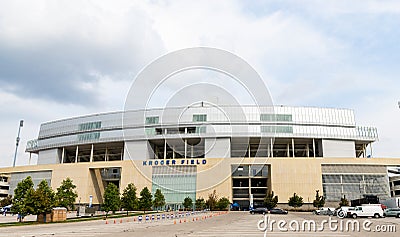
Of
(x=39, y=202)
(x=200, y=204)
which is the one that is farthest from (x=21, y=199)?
(x=200, y=204)

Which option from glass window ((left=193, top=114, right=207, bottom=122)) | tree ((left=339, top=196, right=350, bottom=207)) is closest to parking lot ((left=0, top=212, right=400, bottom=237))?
tree ((left=339, top=196, right=350, bottom=207))

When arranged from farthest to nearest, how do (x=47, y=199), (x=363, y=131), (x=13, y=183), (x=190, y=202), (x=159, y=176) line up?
(x=13, y=183)
(x=363, y=131)
(x=159, y=176)
(x=190, y=202)
(x=47, y=199)

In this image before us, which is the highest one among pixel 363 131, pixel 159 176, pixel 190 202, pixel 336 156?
pixel 363 131

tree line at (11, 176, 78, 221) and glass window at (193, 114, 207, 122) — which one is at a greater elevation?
Answer: glass window at (193, 114, 207, 122)

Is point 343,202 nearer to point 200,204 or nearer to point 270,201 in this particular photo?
point 270,201

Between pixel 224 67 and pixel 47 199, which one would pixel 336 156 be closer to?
pixel 224 67

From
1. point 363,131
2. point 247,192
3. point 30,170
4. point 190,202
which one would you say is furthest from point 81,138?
point 363,131

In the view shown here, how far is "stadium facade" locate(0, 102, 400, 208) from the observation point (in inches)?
2940

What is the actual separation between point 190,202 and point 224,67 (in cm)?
4651

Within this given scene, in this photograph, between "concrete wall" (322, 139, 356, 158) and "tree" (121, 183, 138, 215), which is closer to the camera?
"tree" (121, 183, 138, 215)

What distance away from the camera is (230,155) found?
78188 mm

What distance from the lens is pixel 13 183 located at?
90.9 meters

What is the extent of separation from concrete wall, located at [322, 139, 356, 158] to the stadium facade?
225 mm

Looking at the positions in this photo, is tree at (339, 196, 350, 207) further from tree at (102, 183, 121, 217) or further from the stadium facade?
tree at (102, 183, 121, 217)
